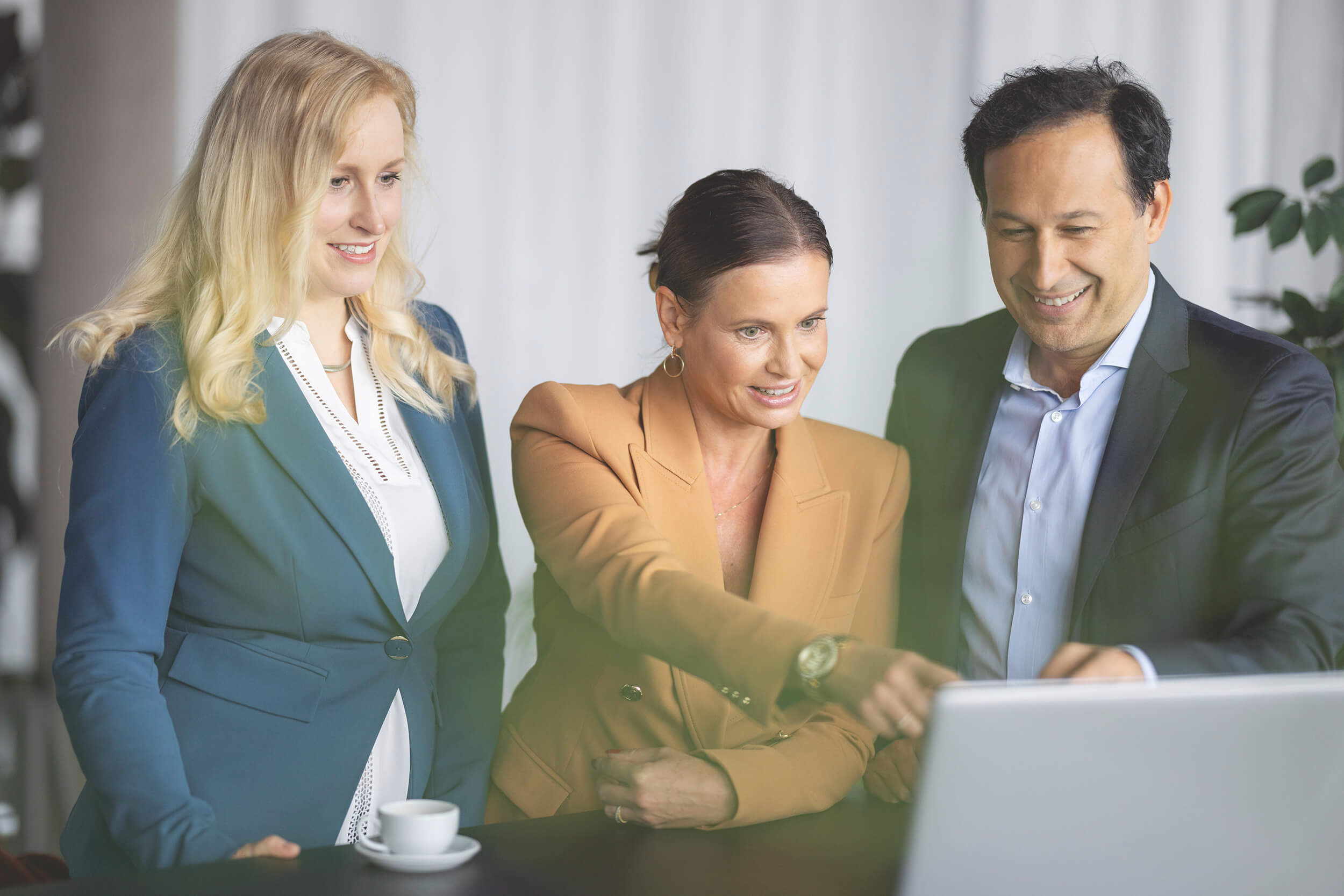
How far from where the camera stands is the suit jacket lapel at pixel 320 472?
5.36 feet

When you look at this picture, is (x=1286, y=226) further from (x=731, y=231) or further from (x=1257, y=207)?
(x=731, y=231)

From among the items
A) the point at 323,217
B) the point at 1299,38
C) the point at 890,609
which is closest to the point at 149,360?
the point at 323,217

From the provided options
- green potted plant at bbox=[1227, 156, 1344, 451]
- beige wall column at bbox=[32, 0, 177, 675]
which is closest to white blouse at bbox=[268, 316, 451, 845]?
beige wall column at bbox=[32, 0, 177, 675]

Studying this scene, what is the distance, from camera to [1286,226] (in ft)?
8.71

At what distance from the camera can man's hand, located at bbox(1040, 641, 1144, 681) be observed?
130cm

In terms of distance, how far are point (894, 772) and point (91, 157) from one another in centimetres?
236

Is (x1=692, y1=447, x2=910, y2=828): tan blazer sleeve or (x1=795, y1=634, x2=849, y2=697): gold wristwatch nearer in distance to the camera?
(x1=795, y1=634, x2=849, y2=697): gold wristwatch

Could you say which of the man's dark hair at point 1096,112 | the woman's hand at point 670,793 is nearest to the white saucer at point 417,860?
the woman's hand at point 670,793

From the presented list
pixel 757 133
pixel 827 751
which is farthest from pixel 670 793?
pixel 757 133

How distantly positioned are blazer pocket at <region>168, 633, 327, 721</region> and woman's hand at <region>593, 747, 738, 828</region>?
0.48m

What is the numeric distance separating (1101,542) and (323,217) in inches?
50.7

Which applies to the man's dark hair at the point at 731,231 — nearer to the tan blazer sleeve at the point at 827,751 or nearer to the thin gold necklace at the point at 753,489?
the thin gold necklace at the point at 753,489

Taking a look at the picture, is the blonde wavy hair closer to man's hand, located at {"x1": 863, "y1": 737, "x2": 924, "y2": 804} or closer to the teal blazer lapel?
the teal blazer lapel

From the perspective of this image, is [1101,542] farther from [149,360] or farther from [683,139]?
[683,139]
